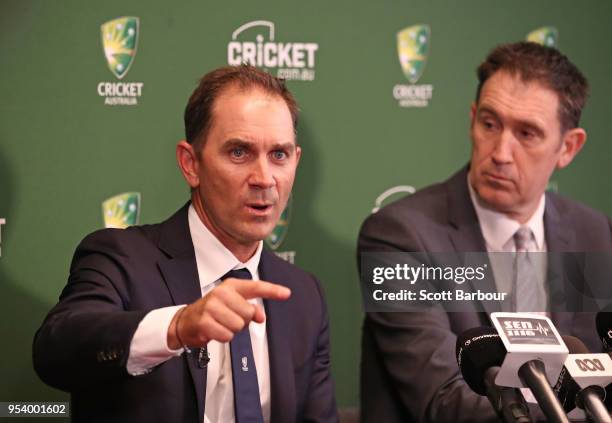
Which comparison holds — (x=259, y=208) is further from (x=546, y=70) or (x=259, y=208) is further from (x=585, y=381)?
(x=546, y=70)

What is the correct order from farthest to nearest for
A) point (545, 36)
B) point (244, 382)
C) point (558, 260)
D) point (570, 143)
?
1. point (545, 36)
2. point (570, 143)
3. point (558, 260)
4. point (244, 382)

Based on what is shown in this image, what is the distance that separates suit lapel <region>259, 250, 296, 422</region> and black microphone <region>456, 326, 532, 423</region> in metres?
0.80

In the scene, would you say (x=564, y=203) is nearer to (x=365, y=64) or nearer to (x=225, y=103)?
(x=365, y=64)

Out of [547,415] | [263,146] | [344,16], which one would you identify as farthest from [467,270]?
[547,415]

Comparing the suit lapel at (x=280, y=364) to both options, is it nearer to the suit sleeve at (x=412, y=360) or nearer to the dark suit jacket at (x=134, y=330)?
the dark suit jacket at (x=134, y=330)

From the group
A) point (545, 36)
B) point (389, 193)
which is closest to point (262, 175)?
point (389, 193)

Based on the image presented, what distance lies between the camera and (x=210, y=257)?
231cm

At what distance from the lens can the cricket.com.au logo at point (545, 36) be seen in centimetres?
354

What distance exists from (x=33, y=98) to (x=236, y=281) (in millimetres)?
1729

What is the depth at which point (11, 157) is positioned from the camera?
2998 mm

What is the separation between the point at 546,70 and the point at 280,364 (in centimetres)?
140

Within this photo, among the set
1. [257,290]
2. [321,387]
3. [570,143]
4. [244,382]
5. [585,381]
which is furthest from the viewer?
[570,143]

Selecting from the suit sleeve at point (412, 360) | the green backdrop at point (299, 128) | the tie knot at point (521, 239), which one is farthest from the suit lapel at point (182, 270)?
the tie knot at point (521, 239)

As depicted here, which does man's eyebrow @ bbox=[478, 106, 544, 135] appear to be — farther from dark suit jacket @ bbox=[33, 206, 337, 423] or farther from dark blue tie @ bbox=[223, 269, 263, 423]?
dark blue tie @ bbox=[223, 269, 263, 423]
